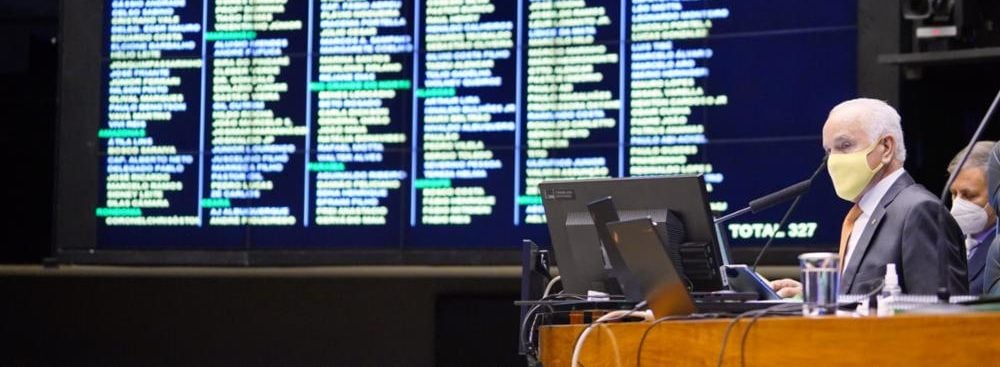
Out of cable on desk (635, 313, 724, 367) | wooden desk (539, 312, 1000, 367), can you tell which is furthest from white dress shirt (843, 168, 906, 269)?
wooden desk (539, 312, 1000, 367)

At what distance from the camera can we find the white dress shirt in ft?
10.8

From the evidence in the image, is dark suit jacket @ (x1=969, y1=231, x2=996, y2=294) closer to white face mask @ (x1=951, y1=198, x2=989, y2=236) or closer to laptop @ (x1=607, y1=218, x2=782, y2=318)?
white face mask @ (x1=951, y1=198, x2=989, y2=236)

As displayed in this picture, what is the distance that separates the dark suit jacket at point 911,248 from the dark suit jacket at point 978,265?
884mm

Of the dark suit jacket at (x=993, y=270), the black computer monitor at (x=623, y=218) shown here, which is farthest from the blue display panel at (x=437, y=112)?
the black computer monitor at (x=623, y=218)

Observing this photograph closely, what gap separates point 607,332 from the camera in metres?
2.74

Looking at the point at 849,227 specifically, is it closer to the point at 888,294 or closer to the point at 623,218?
the point at 623,218

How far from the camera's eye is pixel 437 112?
555cm

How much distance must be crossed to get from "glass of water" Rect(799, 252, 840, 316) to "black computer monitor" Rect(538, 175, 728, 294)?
0.66 m

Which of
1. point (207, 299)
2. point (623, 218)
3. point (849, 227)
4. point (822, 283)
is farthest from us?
point (207, 299)

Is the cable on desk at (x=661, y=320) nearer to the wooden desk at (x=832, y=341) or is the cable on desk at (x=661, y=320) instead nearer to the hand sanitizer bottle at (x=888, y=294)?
the wooden desk at (x=832, y=341)

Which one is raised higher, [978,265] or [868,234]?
[868,234]

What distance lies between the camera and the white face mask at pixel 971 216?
13.8ft

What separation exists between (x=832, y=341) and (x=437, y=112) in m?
3.44

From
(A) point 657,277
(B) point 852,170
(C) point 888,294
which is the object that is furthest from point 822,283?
(B) point 852,170
